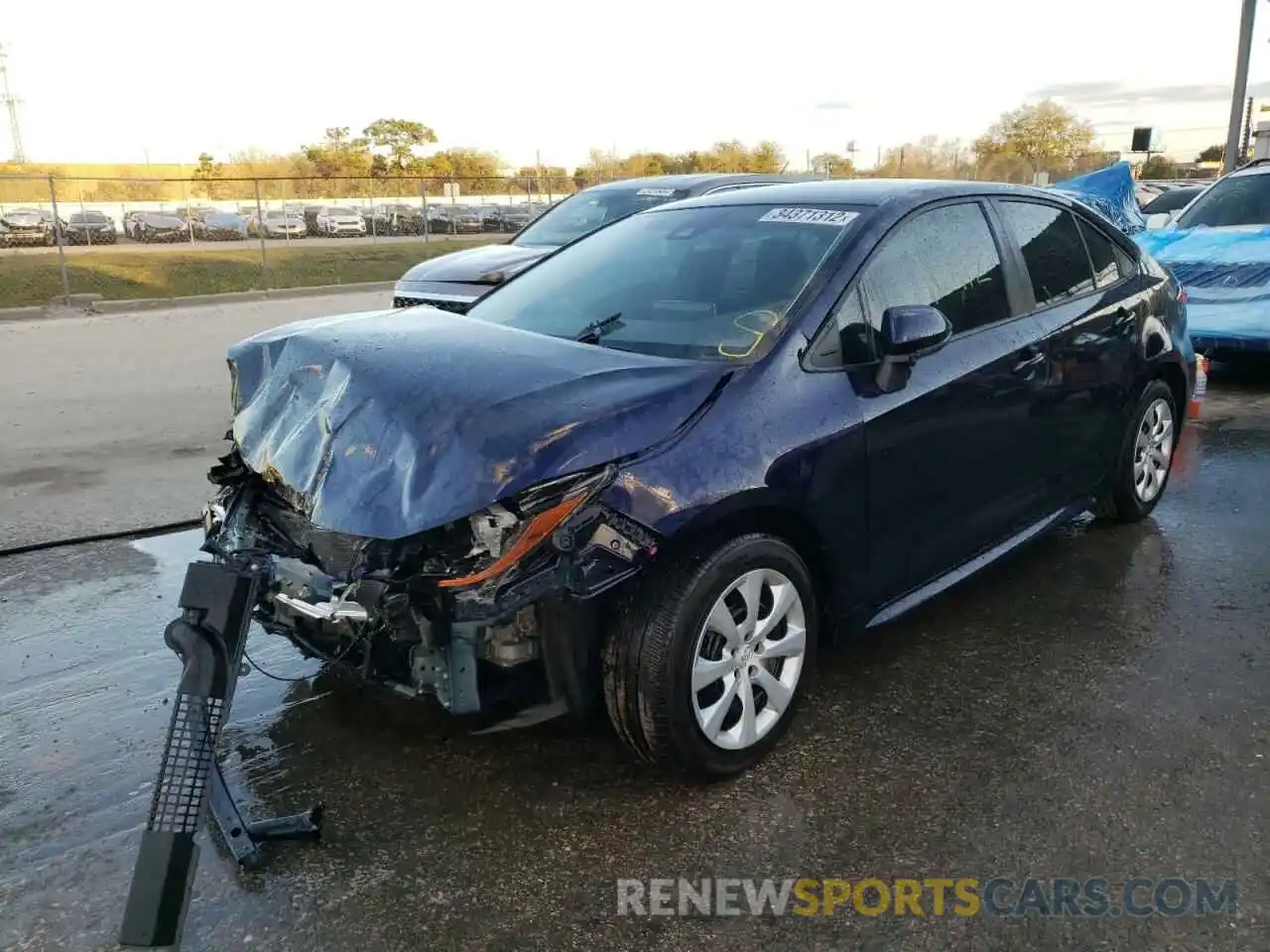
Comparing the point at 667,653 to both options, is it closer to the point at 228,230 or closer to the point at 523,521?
the point at 523,521

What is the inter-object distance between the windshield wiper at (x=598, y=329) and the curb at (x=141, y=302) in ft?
48.9

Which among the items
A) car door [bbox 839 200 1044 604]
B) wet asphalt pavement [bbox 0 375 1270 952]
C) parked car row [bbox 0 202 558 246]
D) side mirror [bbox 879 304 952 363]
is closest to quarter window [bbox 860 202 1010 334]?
car door [bbox 839 200 1044 604]

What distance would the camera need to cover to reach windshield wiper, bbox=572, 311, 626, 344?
11.8 ft

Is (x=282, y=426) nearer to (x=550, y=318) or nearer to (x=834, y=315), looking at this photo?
(x=550, y=318)

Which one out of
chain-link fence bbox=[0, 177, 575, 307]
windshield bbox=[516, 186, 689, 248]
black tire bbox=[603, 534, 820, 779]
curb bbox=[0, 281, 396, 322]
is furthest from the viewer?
chain-link fence bbox=[0, 177, 575, 307]

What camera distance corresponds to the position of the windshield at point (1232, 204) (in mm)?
9352

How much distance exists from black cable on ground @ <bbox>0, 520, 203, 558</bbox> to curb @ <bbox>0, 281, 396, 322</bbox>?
12.2 metres

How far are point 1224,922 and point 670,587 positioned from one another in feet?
5.23

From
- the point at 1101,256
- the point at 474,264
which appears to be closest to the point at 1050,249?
the point at 1101,256

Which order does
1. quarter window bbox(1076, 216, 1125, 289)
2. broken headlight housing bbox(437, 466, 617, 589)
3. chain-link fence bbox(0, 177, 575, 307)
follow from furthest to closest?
chain-link fence bbox(0, 177, 575, 307) < quarter window bbox(1076, 216, 1125, 289) < broken headlight housing bbox(437, 466, 617, 589)

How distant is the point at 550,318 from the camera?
383 centimetres

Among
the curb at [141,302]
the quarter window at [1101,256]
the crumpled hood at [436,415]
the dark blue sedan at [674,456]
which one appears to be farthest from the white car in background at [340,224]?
the crumpled hood at [436,415]

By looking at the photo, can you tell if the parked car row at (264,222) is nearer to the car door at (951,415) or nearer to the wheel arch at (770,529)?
the car door at (951,415)
